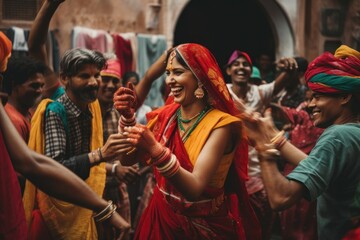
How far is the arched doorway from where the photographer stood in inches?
543

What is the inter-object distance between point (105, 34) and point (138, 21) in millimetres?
1144

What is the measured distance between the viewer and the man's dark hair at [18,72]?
15.8ft

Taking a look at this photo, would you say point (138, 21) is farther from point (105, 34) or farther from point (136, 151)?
point (136, 151)

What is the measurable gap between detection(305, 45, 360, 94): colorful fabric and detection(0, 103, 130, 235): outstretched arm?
1.38 metres

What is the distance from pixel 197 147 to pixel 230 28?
11.4m

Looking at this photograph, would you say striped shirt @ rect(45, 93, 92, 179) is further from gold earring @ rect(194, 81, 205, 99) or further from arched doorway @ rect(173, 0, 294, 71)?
arched doorway @ rect(173, 0, 294, 71)

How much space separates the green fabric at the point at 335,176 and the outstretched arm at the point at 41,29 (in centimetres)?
240

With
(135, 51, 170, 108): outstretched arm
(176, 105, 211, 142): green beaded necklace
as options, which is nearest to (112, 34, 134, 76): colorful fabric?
(135, 51, 170, 108): outstretched arm

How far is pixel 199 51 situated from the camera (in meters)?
3.88

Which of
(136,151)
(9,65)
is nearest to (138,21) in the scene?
(9,65)

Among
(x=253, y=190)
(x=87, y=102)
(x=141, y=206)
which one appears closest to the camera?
(x=87, y=102)

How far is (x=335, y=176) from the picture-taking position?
3164 mm

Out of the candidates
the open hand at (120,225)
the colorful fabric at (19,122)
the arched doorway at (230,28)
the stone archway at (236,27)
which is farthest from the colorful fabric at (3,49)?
the arched doorway at (230,28)

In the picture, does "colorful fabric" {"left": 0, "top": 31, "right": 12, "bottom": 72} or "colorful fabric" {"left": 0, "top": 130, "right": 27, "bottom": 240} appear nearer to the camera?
"colorful fabric" {"left": 0, "top": 130, "right": 27, "bottom": 240}
